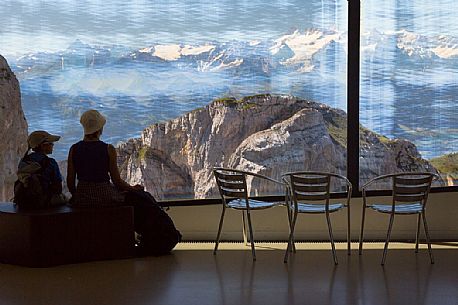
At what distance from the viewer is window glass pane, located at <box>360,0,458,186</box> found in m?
8.11

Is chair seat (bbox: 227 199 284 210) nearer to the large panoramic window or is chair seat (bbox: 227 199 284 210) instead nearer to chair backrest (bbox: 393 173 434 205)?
the large panoramic window

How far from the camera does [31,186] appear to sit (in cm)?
693

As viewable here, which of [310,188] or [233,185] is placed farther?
[233,185]

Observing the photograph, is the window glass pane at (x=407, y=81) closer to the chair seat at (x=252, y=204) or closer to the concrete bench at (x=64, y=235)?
the chair seat at (x=252, y=204)

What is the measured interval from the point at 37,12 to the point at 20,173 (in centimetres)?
197

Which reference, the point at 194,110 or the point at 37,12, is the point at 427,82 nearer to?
the point at 194,110

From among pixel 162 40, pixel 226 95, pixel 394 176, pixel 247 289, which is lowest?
pixel 247 289

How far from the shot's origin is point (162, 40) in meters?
8.07

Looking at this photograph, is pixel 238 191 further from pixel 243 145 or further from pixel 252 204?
pixel 243 145

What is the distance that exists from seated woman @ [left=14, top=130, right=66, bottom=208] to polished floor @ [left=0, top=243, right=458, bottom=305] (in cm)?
61

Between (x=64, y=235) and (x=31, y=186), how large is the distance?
528 millimetres

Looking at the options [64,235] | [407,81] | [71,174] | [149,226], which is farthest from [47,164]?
[407,81]

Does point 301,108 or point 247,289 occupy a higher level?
point 301,108

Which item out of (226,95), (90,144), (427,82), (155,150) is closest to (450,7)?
(427,82)
